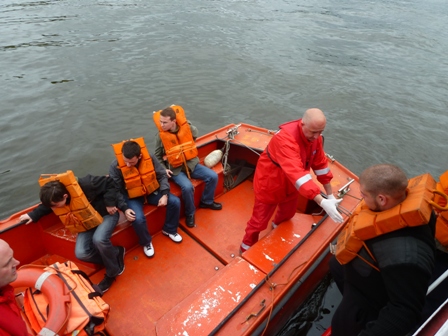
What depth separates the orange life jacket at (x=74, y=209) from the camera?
103 inches

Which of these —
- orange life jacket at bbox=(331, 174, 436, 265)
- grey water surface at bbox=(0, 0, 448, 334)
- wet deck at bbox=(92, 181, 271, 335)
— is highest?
orange life jacket at bbox=(331, 174, 436, 265)

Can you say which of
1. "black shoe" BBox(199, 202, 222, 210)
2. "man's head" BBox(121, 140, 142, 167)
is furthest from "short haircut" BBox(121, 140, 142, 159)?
"black shoe" BBox(199, 202, 222, 210)

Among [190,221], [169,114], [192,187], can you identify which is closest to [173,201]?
[192,187]

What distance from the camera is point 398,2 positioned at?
1872 centimetres

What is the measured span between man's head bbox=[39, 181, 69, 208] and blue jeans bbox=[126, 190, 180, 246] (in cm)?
69

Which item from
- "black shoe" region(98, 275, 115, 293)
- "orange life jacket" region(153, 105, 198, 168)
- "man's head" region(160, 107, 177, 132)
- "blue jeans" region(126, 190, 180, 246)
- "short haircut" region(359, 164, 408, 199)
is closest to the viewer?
"short haircut" region(359, 164, 408, 199)

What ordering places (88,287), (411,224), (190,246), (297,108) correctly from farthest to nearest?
(297,108)
(190,246)
(88,287)
(411,224)

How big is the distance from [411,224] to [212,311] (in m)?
1.52

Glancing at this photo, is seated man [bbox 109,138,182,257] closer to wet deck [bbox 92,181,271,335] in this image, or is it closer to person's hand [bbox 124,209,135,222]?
person's hand [bbox 124,209,135,222]

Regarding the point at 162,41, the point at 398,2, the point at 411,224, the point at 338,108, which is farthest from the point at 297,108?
the point at 398,2

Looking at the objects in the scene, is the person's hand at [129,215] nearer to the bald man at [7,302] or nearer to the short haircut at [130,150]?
the short haircut at [130,150]

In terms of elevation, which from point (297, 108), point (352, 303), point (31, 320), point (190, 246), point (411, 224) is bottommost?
point (297, 108)

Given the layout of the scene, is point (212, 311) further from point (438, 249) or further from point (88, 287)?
point (438, 249)

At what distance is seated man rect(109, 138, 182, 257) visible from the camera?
2959 mm
